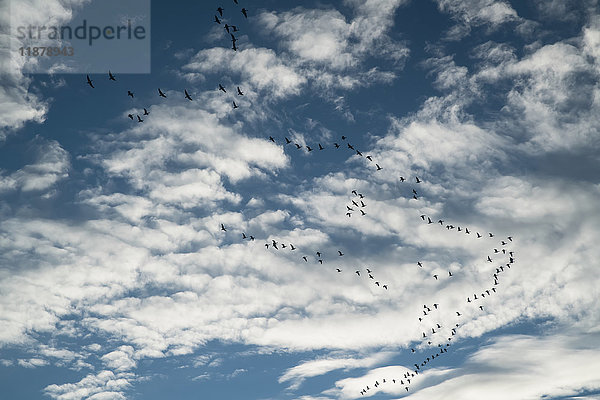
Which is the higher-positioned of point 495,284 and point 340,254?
point 340,254

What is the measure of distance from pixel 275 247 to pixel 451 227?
41.0 m

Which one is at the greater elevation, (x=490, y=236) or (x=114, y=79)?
(x=114, y=79)

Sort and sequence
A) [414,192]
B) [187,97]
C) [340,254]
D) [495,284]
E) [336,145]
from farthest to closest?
[495,284] → [340,254] → [414,192] → [336,145] → [187,97]

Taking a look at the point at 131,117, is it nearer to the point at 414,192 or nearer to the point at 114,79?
the point at 114,79

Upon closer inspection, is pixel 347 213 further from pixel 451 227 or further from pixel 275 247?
pixel 451 227

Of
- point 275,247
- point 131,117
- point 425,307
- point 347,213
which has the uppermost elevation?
point 131,117

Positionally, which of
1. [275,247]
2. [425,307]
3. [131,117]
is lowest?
[425,307]

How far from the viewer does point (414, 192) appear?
90.4m

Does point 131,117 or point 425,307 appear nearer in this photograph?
point 131,117

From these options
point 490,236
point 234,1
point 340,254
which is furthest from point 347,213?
point 234,1

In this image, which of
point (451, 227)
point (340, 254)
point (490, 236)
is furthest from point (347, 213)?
point (490, 236)

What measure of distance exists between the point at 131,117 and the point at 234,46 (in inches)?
818

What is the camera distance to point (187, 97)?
63625mm

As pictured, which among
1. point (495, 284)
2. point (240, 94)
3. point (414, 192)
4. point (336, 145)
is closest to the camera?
point (240, 94)
